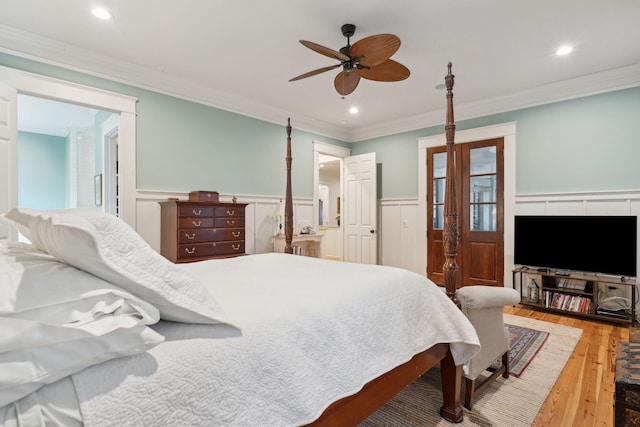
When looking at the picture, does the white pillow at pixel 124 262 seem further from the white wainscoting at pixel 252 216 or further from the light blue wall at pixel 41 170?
the light blue wall at pixel 41 170

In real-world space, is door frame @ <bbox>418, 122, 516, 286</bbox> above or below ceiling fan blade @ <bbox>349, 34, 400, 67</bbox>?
below

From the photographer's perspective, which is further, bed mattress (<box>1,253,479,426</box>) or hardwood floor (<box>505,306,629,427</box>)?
hardwood floor (<box>505,306,629,427</box>)

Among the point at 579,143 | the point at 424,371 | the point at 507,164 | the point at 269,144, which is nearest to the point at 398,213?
the point at 507,164

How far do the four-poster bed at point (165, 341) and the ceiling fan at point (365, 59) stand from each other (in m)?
1.83

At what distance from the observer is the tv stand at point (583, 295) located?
3.35m

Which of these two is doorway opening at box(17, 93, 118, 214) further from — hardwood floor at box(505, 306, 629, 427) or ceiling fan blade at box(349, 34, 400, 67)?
hardwood floor at box(505, 306, 629, 427)

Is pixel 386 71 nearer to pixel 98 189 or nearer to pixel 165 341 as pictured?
pixel 165 341

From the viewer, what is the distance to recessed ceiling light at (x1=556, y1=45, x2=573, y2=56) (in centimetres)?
304

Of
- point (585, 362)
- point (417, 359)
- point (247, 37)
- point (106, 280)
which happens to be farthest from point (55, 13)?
point (585, 362)

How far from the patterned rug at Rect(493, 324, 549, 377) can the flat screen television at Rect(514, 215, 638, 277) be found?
1.08 metres

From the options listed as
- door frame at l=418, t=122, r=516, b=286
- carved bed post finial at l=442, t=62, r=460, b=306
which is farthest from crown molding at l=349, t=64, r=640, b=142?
carved bed post finial at l=442, t=62, r=460, b=306

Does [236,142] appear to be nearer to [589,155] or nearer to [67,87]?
[67,87]

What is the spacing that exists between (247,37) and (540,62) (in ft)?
9.99

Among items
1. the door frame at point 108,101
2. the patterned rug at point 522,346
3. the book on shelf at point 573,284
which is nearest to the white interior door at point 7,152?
the door frame at point 108,101
